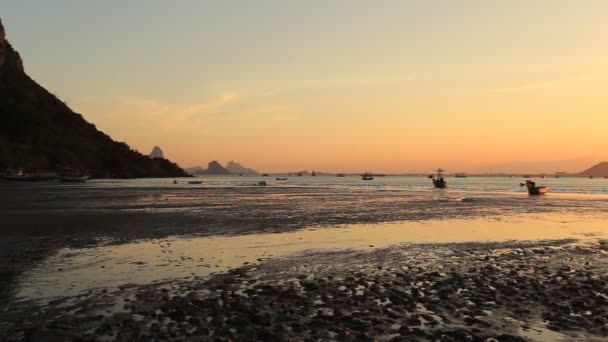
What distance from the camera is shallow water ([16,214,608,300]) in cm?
1602

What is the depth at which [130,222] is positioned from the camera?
1393 inches

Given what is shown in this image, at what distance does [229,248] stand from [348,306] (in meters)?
11.9

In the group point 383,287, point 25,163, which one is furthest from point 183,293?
point 25,163

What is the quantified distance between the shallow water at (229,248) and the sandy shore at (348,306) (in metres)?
1.52

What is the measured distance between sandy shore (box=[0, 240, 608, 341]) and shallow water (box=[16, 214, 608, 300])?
152cm

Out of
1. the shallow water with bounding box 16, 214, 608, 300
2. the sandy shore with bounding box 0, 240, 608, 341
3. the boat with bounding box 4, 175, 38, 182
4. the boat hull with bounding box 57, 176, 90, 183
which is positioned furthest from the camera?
the boat hull with bounding box 57, 176, 90, 183

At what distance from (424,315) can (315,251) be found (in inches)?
450

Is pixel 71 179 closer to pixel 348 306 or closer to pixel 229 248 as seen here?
pixel 229 248

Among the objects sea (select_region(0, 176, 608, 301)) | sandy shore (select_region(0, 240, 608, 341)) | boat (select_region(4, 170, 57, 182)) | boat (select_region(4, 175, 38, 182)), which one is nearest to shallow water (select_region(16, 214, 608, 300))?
sea (select_region(0, 176, 608, 301))

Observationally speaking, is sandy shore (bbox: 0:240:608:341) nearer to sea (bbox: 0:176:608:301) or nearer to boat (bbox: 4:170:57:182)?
sea (bbox: 0:176:608:301)

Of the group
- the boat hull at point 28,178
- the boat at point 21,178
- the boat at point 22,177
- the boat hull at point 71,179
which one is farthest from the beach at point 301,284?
the boat hull at point 71,179

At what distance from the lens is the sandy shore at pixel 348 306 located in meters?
10.2

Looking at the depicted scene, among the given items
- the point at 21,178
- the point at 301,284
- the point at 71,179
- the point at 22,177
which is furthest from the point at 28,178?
the point at 301,284

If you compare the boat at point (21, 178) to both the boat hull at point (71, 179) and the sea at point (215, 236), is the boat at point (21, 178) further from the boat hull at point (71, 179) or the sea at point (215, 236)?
the sea at point (215, 236)
